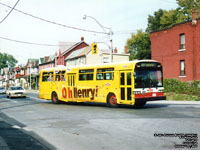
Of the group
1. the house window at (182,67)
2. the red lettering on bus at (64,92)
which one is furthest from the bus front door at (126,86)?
the house window at (182,67)

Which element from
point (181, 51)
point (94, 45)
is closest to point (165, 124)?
point (94, 45)

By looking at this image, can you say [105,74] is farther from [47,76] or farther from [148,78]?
[47,76]

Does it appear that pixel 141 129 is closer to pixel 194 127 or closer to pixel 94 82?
pixel 194 127

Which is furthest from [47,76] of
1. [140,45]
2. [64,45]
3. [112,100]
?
[64,45]

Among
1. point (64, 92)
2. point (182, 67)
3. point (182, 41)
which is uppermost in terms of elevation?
point (182, 41)

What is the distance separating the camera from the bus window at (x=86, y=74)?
18.6m

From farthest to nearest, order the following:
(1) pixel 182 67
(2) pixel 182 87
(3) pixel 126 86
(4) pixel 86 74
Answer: (1) pixel 182 67 → (2) pixel 182 87 → (4) pixel 86 74 → (3) pixel 126 86

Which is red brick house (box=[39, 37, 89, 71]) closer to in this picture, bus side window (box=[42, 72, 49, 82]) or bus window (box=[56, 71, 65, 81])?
bus side window (box=[42, 72, 49, 82])

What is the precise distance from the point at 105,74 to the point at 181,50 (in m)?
17.8

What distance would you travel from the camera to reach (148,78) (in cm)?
1609

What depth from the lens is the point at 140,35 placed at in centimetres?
6103

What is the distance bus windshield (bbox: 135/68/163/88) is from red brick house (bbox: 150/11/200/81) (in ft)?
50.9

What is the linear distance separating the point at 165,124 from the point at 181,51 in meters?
23.9

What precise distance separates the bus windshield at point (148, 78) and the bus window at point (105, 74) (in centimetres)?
199
